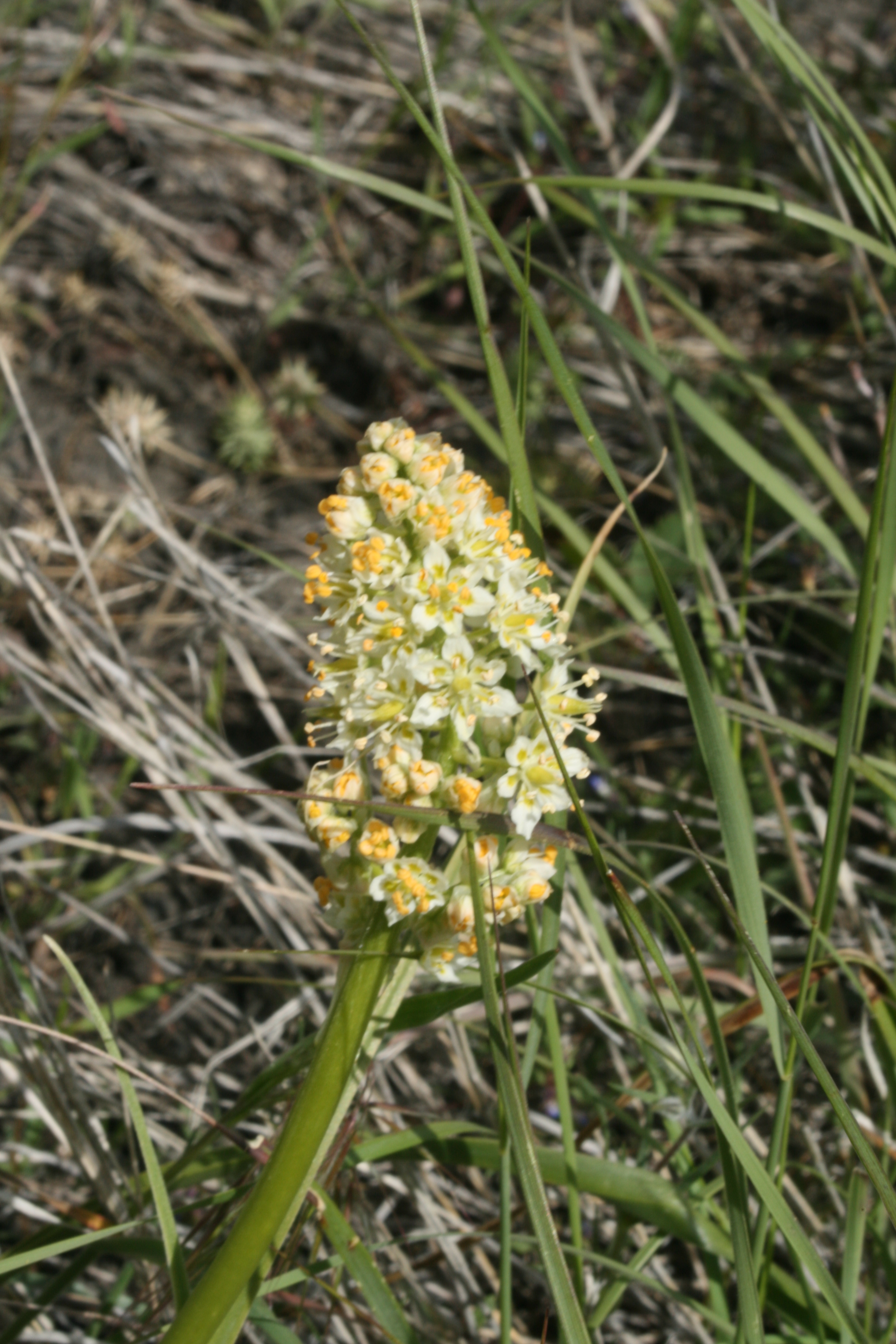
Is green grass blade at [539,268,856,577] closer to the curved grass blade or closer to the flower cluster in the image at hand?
the curved grass blade

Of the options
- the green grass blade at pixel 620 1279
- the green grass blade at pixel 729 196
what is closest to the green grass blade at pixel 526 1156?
the green grass blade at pixel 620 1279

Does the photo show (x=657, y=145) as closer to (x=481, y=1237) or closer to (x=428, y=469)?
(x=428, y=469)

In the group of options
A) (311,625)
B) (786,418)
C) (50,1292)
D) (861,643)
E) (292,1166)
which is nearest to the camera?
(292,1166)

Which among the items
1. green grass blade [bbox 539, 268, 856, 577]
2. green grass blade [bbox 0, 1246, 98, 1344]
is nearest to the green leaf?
green grass blade [bbox 0, 1246, 98, 1344]

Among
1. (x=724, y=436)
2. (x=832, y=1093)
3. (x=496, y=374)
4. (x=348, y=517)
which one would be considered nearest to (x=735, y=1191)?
(x=832, y=1093)

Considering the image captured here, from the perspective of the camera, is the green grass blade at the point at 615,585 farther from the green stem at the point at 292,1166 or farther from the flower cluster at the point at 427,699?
the green stem at the point at 292,1166

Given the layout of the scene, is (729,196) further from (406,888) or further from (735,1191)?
(735,1191)
